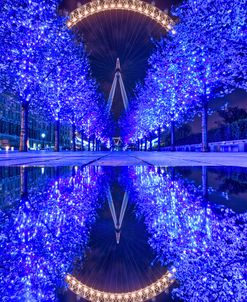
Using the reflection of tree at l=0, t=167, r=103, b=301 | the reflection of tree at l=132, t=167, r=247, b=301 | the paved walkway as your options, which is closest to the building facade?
the paved walkway

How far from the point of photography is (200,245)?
1526 mm

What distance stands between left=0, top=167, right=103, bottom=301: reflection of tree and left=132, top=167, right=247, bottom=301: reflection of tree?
346 millimetres

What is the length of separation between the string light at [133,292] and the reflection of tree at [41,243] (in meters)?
0.05

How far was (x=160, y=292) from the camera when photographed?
1158mm

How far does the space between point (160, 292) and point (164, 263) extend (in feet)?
0.58

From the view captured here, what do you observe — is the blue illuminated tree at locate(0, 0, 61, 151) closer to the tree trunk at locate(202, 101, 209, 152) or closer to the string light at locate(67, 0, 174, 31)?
the tree trunk at locate(202, 101, 209, 152)

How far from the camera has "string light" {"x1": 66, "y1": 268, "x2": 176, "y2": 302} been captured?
1139 millimetres

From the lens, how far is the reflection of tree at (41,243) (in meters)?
1.12

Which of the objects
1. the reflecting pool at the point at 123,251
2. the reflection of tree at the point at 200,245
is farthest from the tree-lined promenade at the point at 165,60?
the reflecting pool at the point at 123,251

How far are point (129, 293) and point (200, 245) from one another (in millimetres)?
423

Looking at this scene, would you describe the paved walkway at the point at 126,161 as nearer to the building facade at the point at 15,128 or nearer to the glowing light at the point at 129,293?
the glowing light at the point at 129,293

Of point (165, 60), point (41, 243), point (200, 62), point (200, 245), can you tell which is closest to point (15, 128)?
point (165, 60)

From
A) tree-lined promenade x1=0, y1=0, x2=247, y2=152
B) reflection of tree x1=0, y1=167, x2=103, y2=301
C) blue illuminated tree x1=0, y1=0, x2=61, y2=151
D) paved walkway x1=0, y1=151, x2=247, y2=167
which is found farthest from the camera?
blue illuminated tree x1=0, y1=0, x2=61, y2=151

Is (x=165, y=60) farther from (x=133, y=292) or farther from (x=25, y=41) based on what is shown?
(x=133, y=292)
